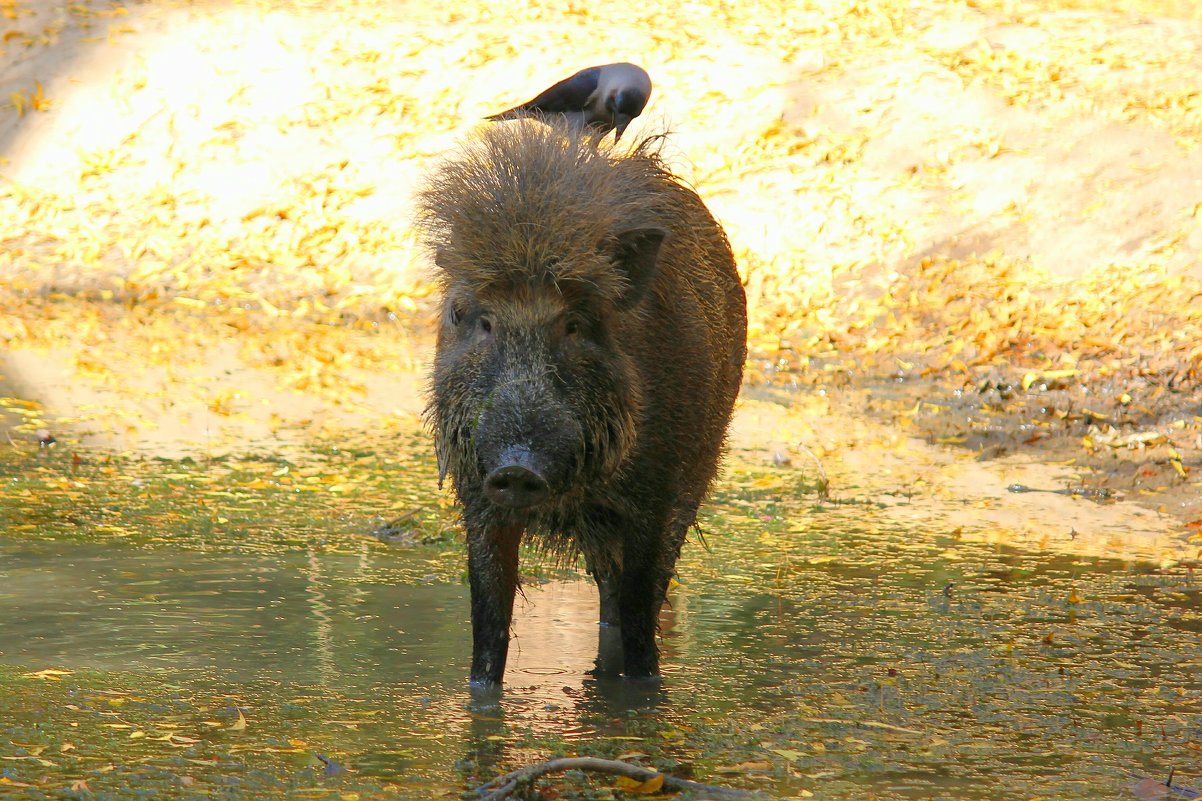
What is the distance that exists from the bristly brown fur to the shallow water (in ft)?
4.40

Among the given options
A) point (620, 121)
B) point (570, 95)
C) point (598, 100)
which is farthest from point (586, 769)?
point (570, 95)

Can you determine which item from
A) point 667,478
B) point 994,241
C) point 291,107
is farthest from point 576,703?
point 291,107

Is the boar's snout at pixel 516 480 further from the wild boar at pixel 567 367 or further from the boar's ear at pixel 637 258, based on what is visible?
the boar's ear at pixel 637 258

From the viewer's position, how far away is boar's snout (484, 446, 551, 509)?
159 inches

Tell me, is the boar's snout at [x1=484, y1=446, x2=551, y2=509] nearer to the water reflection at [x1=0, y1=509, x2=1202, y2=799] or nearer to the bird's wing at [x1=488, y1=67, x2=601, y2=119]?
the water reflection at [x1=0, y1=509, x2=1202, y2=799]

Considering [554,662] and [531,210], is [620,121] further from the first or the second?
[554,662]

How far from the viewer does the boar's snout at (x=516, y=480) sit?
4.03m

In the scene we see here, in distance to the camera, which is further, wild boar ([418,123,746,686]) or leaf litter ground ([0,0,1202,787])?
leaf litter ground ([0,0,1202,787])

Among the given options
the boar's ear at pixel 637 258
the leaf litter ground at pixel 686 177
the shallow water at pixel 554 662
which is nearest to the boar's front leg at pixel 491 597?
the shallow water at pixel 554 662

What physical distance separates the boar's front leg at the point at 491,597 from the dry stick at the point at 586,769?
84cm

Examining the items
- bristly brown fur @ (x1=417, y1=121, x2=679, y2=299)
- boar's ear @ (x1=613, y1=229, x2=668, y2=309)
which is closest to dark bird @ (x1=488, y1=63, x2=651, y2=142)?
bristly brown fur @ (x1=417, y1=121, x2=679, y2=299)

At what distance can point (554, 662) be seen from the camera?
205 inches

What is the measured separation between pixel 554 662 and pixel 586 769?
1.25 m

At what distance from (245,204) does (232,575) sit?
9.38 meters
